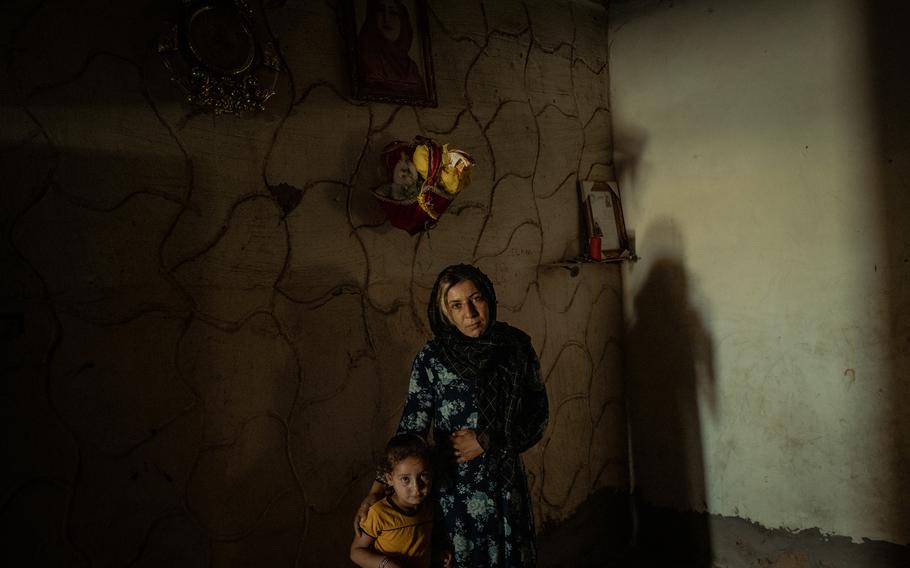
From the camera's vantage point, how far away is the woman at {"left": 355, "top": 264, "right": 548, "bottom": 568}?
68.4 inches

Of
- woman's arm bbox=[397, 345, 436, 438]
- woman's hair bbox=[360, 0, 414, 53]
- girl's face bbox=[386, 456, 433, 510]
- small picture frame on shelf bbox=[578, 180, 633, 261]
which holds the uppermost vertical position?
woman's hair bbox=[360, 0, 414, 53]

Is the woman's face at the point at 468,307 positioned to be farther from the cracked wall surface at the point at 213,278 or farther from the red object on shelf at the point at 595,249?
the red object on shelf at the point at 595,249

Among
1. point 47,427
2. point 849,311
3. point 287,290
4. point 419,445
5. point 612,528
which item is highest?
point 287,290

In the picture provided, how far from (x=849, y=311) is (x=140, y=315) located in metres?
2.52

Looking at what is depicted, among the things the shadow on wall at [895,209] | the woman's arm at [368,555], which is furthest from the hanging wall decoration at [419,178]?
the shadow on wall at [895,209]

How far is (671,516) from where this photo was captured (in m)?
2.89

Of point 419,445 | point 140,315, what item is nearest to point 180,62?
point 140,315

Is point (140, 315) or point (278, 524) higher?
point (140, 315)

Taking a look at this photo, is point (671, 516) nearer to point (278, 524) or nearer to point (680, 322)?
point (680, 322)

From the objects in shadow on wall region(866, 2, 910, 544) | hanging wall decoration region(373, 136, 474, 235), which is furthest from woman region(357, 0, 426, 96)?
shadow on wall region(866, 2, 910, 544)

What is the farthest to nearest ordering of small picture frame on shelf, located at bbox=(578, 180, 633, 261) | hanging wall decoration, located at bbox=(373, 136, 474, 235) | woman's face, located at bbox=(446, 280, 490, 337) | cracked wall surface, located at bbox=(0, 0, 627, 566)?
small picture frame on shelf, located at bbox=(578, 180, 633, 261), hanging wall decoration, located at bbox=(373, 136, 474, 235), woman's face, located at bbox=(446, 280, 490, 337), cracked wall surface, located at bbox=(0, 0, 627, 566)

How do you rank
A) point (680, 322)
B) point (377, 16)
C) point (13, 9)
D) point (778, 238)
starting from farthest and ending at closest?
1. point (680, 322)
2. point (778, 238)
3. point (377, 16)
4. point (13, 9)

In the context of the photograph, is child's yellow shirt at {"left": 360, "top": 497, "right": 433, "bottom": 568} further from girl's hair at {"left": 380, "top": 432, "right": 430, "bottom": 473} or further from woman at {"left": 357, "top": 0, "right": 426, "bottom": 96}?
woman at {"left": 357, "top": 0, "right": 426, "bottom": 96}

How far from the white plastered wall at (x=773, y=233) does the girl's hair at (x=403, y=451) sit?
66.0 inches
